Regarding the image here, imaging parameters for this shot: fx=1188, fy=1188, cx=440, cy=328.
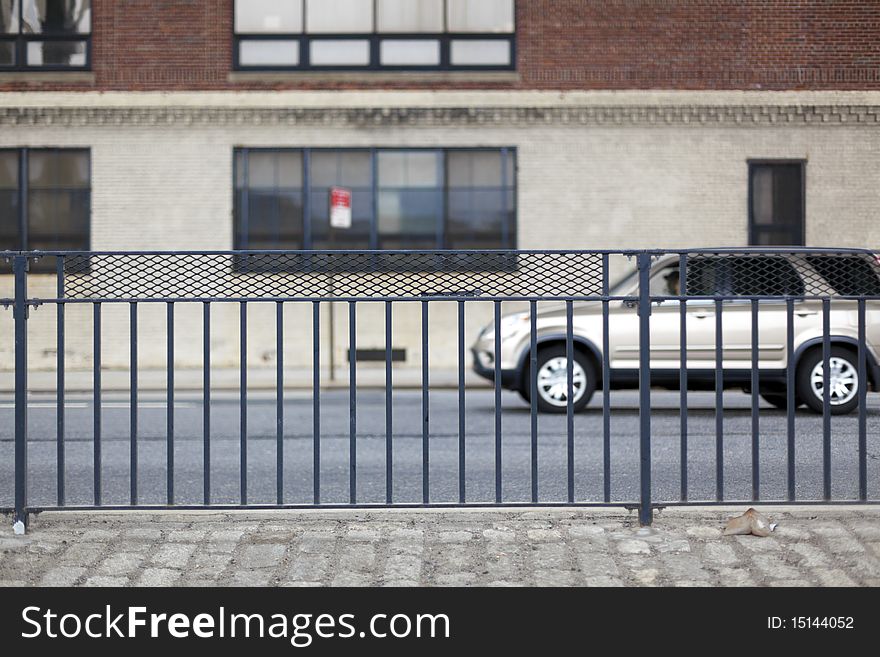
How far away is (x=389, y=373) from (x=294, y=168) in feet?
52.6

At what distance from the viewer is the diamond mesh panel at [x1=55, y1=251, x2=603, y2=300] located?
19.8 feet

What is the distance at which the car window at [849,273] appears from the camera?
625 centimetres

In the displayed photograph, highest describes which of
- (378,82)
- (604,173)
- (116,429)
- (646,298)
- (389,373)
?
(378,82)

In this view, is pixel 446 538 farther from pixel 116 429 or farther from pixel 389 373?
pixel 116 429

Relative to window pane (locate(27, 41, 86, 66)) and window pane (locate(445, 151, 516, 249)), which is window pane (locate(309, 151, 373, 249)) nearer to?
window pane (locate(445, 151, 516, 249))

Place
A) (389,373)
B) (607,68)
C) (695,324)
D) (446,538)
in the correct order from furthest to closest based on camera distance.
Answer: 1. (607,68)
2. (695,324)
3. (389,373)
4. (446,538)

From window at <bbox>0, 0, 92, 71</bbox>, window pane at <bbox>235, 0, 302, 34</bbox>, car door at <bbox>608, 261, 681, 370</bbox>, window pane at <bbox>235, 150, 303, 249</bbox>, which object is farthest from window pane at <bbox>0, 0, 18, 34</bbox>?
car door at <bbox>608, 261, 681, 370</bbox>

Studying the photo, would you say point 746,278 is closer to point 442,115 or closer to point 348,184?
point 442,115

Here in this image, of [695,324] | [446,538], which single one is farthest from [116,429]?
[446,538]

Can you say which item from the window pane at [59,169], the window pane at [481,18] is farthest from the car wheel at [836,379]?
the window pane at [59,169]

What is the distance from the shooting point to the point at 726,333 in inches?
409

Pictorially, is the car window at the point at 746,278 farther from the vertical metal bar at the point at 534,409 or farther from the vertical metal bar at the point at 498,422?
the vertical metal bar at the point at 498,422

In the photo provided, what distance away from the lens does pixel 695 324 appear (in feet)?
30.3

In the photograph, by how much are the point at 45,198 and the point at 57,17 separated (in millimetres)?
3245
